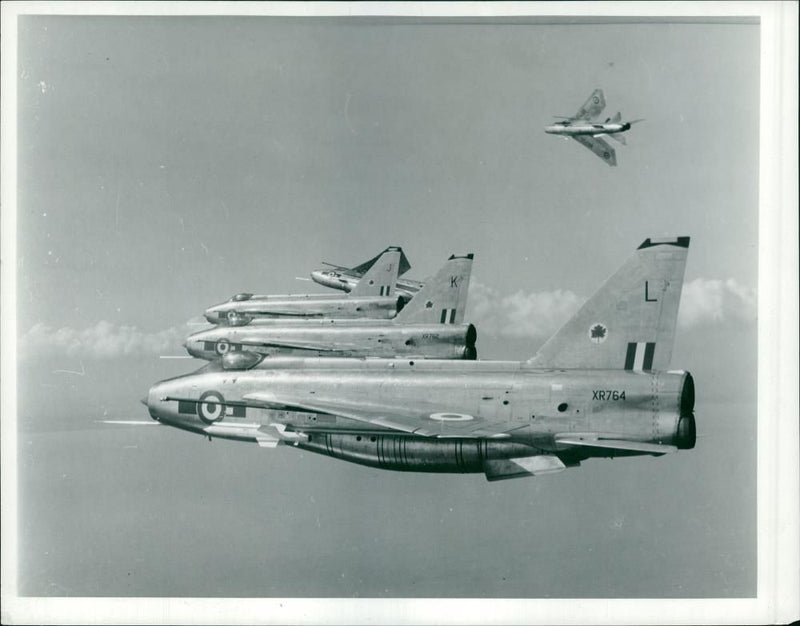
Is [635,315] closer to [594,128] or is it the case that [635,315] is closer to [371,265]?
[594,128]

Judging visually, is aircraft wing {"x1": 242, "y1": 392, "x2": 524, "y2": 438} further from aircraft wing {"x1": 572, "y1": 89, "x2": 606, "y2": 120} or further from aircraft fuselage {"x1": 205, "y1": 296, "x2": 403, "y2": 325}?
aircraft wing {"x1": 572, "y1": 89, "x2": 606, "y2": 120}

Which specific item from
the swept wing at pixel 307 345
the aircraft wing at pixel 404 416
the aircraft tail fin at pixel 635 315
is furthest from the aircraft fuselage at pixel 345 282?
the aircraft tail fin at pixel 635 315

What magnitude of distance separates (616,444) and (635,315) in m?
1.14

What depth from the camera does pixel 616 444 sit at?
24.7 ft

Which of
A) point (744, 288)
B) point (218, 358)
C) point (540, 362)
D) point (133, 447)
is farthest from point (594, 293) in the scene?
point (133, 447)

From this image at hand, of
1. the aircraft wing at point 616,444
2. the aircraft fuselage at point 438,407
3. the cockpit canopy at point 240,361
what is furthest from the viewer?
the cockpit canopy at point 240,361

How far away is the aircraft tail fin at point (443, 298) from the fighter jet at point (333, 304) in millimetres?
435

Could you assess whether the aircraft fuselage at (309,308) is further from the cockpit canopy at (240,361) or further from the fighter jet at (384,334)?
the cockpit canopy at (240,361)

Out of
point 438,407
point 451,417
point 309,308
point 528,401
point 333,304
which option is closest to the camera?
point 528,401

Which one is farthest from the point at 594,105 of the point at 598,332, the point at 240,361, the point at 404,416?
the point at 240,361

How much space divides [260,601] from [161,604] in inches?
37.9

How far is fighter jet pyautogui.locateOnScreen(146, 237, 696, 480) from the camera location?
7660 millimetres

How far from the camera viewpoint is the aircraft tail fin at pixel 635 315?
7777 millimetres

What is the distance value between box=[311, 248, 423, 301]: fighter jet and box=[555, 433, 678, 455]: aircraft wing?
260 cm
